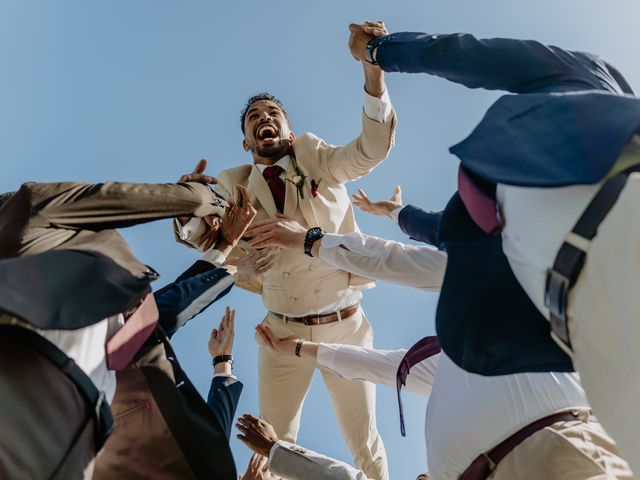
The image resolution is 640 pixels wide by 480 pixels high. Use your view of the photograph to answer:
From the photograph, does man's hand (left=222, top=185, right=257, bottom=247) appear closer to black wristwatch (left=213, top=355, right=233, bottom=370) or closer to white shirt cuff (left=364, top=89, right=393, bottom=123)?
black wristwatch (left=213, top=355, right=233, bottom=370)

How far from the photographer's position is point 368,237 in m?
3.59

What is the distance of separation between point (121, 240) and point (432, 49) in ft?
5.19

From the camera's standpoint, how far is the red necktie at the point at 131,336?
2.04m

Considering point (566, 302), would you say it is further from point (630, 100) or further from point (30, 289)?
point (30, 289)

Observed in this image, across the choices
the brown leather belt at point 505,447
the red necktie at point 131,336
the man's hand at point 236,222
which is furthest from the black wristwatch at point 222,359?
the brown leather belt at point 505,447

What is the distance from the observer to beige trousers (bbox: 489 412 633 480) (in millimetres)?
1914

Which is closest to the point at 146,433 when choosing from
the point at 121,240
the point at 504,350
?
the point at 121,240

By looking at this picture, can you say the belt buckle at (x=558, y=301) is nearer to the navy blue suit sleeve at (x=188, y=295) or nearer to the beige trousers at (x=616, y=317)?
the beige trousers at (x=616, y=317)

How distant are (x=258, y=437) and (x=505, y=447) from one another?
2089 mm

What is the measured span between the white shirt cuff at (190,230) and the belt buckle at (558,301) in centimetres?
317

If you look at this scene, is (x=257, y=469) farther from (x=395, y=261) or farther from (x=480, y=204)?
(x=480, y=204)

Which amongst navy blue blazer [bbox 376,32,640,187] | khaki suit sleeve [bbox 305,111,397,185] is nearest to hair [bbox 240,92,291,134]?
khaki suit sleeve [bbox 305,111,397,185]

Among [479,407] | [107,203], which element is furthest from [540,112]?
[107,203]

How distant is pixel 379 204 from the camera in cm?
473
